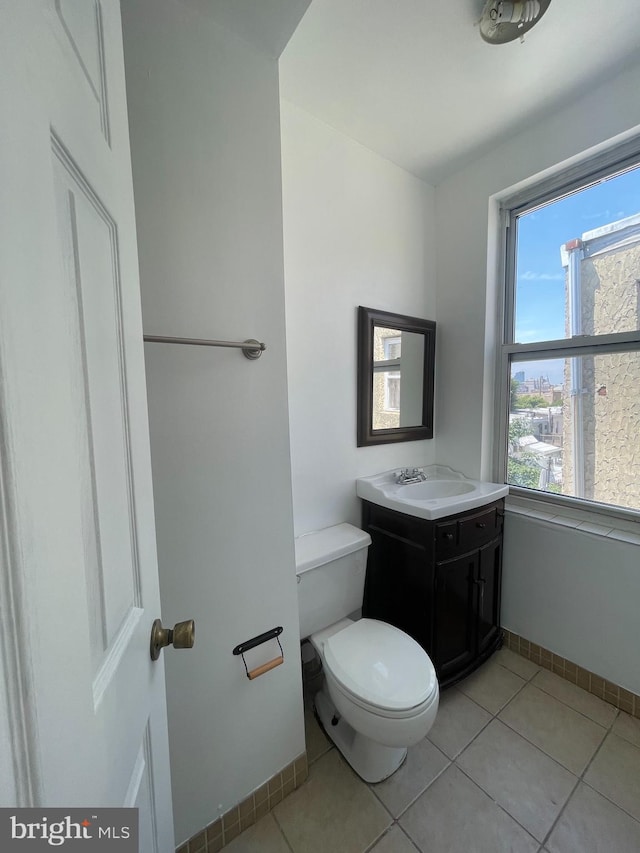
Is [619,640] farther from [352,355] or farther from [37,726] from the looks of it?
[37,726]

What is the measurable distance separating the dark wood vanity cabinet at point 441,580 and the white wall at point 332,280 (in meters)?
0.25

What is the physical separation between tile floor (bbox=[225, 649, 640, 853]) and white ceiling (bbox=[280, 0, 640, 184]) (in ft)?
8.54

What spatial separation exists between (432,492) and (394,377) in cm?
66

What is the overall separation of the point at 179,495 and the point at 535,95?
6.85 ft

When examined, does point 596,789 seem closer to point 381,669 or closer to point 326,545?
point 381,669

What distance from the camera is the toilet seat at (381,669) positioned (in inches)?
40.1


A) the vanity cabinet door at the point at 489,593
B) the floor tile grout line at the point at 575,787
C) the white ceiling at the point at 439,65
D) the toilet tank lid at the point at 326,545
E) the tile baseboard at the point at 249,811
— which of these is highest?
the white ceiling at the point at 439,65

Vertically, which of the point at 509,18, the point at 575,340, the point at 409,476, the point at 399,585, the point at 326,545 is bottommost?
the point at 399,585

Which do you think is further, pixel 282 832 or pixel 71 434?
pixel 282 832

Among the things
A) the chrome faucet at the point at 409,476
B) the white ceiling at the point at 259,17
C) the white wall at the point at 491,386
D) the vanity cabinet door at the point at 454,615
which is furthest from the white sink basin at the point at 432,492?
the white ceiling at the point at 259,17

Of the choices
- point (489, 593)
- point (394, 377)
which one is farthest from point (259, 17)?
point (489, 593)

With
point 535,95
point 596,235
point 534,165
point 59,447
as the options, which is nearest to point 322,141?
point 535,95

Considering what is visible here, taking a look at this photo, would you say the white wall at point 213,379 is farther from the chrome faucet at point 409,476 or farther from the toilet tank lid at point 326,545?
the chrome faucet at point 409,476

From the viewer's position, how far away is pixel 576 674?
5.02 feet
